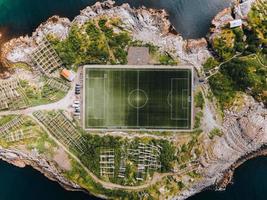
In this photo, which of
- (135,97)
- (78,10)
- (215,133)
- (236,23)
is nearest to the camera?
(236,23)

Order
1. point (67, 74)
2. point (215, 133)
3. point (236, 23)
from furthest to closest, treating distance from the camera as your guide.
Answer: point (215, 133)
point (236, 23)
point (67, 74)

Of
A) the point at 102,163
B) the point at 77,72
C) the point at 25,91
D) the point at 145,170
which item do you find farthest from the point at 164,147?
the point at 25,91

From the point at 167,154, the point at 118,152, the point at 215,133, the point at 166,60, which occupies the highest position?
the point at 166,60

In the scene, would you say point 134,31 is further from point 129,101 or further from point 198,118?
point 198,118

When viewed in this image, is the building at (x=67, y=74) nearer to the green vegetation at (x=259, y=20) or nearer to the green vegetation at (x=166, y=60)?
the green vegetation at (x=166, y=60)

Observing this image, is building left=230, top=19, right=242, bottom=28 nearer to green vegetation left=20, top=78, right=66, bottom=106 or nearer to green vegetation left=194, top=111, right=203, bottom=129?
green vegetation left=194, top=111, right=203, bottom=129

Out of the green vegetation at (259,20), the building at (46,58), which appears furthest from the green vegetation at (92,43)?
the green vegetation at (259,20)

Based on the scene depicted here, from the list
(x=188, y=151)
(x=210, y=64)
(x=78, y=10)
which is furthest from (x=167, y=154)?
(x=78, y=10)
